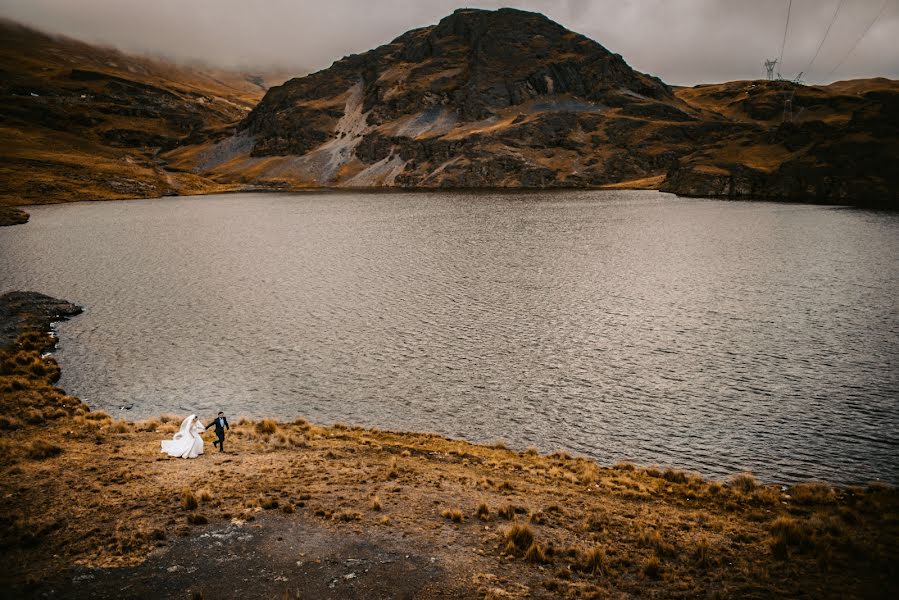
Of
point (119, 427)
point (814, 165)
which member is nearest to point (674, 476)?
point (119, 427)

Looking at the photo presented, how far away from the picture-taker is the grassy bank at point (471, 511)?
14.1 m

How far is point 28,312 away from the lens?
44.6 metres

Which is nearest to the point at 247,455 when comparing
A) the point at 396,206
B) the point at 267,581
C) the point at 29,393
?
the point at 267,581

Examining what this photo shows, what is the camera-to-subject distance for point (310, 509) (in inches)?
687

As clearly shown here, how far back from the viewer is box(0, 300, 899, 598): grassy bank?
1413cm

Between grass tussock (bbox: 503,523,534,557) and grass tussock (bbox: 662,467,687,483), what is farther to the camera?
grass tussock (bbox: 662,467,687,483)

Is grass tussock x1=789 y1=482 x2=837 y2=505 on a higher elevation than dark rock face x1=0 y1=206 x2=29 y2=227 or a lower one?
lower

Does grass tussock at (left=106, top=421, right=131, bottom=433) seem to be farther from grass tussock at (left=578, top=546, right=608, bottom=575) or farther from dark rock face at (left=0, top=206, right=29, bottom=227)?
dark rock face at (left=0, top=206, right=29, bottom=227)

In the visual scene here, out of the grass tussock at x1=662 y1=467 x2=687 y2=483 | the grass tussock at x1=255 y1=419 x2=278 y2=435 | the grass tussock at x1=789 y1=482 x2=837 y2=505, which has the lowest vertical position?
the grass tussock at x1=255 y1=419 x2=278 y2=435

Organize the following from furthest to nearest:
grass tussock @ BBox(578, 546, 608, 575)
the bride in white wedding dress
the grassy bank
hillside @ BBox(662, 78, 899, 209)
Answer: hillside @ BBox(662, 78, 899, 209) → the bride in white wedding dress → grass tussock @ BBox(578, 546, 608, 575) → the grassy bank

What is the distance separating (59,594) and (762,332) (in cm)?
4251

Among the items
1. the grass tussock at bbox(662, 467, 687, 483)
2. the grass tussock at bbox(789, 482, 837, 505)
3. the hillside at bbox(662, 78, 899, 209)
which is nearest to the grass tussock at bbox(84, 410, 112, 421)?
the grass tussock at bbox(662, 467, 687, 483)

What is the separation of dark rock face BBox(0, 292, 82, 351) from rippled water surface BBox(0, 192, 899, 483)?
2116mm

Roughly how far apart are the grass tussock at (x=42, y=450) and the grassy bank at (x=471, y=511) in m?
0.06
